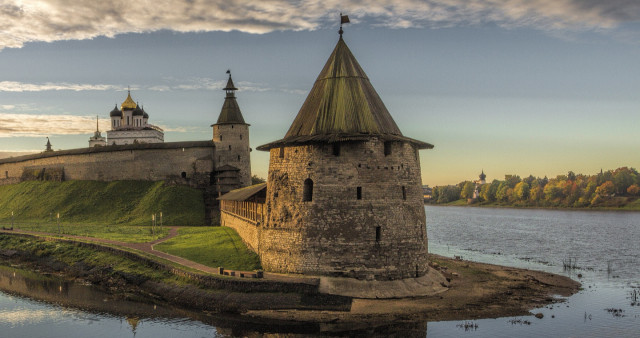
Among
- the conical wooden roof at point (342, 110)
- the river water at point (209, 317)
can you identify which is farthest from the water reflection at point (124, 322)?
the conical wooden roof at point (342, 110)

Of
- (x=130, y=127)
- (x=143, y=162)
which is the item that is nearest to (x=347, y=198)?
(x=143, y=162)

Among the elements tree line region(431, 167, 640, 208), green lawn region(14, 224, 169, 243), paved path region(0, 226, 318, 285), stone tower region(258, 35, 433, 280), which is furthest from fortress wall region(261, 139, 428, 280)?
tree line region(431, 167, 640, 208)

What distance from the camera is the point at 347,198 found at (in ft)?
86.4

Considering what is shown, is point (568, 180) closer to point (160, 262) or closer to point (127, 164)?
point (127, 164)

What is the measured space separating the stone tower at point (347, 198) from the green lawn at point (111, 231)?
1690cm

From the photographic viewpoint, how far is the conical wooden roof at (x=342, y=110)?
88.4ft

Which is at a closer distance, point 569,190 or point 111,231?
point 111,231

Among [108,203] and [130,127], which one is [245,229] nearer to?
[108,203]

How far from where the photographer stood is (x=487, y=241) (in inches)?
2322

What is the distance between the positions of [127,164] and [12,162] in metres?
23.5

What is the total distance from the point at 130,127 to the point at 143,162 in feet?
84.0

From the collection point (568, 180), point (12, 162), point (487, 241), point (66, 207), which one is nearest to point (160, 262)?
point (66, 207)

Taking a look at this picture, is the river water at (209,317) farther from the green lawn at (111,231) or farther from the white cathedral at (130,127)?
the white cathedral at (130,127)

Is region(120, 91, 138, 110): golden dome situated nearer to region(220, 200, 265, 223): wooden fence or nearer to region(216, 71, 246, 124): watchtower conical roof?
region(216, 71, 246, 124): watchtower conical roof
